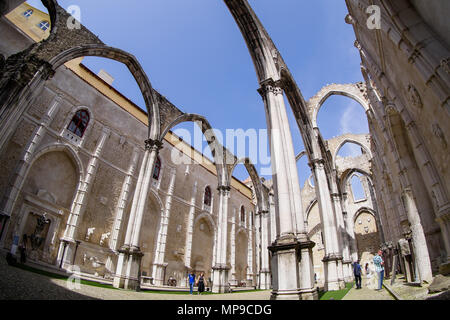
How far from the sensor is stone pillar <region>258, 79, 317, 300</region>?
18.4 feet

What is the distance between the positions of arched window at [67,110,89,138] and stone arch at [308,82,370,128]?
14.6 m

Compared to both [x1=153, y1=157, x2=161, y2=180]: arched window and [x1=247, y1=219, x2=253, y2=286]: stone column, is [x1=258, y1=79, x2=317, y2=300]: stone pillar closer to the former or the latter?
[x1=153, y1=157, x2=161, y2=180]: arched window

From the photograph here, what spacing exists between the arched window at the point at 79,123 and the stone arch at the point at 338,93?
14624 millimetres

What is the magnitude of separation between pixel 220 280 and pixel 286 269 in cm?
A: 855

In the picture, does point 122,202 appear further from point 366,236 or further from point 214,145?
point 366,236

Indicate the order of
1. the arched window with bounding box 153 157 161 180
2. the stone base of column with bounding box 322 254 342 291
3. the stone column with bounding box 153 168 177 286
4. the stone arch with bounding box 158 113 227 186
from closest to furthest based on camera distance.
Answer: the stone base of column with bounding box 322 254 342 291, the stone column with bounding box 153 168 177 286, the stone arch with bounding box 158 113 227 186, the arched window with bounding box 153 157 161 180

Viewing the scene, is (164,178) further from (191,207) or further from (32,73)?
(32,73)

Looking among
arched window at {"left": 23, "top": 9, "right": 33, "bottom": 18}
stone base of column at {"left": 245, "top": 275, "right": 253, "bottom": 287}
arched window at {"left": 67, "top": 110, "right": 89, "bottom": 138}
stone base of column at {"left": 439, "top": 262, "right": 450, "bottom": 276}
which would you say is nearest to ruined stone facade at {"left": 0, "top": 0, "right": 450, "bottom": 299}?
stone base of column at {"left": 439, "top": 262, "right": 450, "bottom": 276}

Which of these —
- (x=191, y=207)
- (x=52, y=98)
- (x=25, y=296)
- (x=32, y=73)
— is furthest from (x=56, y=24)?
(x=191, y=207)

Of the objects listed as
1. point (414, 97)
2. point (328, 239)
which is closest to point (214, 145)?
point (328, 239)

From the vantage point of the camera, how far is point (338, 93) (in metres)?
18.8

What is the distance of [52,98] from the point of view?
500 inches

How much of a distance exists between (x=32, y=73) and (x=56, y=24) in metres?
A: 3.08

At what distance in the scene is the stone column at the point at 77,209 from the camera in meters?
11.5
